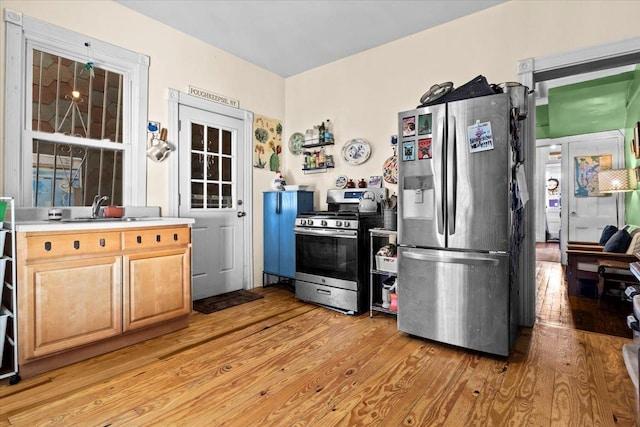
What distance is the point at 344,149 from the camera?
3.88 m

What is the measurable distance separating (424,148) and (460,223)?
24.2 inches

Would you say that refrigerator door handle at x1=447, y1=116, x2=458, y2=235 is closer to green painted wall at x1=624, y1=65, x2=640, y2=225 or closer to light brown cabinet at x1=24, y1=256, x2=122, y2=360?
light brown cabinet at x1=24, y1=256, x2=122, y2=360

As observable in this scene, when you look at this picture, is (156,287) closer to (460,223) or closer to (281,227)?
(281,227)

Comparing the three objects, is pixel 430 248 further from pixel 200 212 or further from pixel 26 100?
pixel 26 100

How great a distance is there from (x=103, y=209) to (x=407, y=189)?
98.3 inches

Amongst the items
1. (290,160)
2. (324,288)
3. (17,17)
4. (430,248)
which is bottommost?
(324,288)

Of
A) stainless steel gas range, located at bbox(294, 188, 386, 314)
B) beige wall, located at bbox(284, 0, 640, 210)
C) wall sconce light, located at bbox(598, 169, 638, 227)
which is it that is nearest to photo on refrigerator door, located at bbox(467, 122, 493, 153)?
beige wall, located at bbox(284, 0, 640, 210)

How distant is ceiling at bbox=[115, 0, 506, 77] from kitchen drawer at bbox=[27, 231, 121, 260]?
6.74 feet

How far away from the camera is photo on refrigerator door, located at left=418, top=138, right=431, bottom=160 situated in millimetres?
2453

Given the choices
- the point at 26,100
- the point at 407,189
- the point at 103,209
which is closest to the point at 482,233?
the point at 407,189

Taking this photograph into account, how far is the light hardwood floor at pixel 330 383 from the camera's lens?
1.61 metres

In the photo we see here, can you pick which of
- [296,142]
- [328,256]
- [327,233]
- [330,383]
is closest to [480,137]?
[327,233]

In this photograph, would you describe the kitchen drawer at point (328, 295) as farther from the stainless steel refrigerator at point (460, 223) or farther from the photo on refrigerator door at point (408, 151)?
the photo on refrigerator door at point (408, 151)

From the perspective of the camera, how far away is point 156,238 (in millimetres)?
2529
